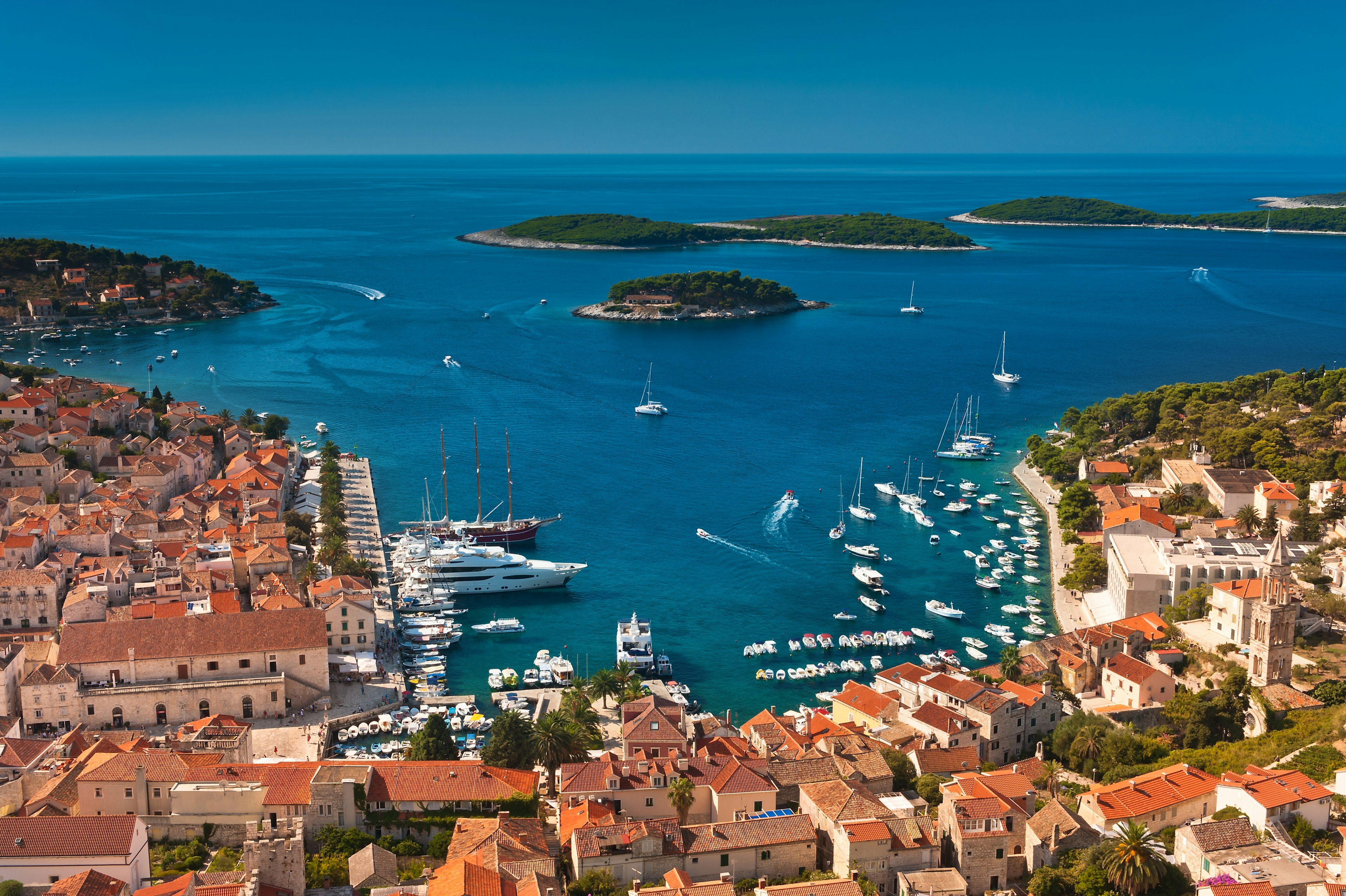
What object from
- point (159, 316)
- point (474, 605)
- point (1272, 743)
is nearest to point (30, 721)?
point (474, 605)

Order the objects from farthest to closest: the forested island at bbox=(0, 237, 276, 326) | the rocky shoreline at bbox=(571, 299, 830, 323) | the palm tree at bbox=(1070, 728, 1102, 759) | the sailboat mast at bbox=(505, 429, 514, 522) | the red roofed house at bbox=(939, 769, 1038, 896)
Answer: the rocky shoreline at bbox=(571, 299, 830, 323) → the forested island at bbox=(0, 237, 276, 326) → the sailboat mast at bbox=(505, 429, 514, 522) → the palm tree at bbox=(1070, 728, 1102, 759) → the red roofed house at bbox=(939, 769, 1038, 896)

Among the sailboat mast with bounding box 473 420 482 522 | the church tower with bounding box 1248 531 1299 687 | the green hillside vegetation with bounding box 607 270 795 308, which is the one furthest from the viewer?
the green hillside vegetation with bounding box 607 270 795 308

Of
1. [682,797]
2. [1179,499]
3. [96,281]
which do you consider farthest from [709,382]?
[682,797]

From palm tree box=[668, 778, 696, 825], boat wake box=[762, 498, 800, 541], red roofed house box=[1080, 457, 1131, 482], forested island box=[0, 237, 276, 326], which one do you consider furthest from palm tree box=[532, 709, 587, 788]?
forested island box=[0, 237, 276, 326]

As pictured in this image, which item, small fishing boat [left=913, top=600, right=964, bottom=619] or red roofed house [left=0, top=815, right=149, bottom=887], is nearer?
red roofed house [left=0, top=815, right=149, bottom=887]

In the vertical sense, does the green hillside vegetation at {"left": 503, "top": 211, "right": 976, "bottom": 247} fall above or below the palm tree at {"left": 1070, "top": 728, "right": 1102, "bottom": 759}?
above

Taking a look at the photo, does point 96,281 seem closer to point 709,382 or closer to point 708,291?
point 708,291

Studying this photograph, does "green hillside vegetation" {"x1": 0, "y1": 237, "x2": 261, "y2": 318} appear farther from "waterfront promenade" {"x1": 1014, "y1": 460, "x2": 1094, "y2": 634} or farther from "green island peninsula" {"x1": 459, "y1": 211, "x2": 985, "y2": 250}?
"waterfront promenade" {"x1": 1014, "y1": 460, "x2": 1094, "y2": 634}

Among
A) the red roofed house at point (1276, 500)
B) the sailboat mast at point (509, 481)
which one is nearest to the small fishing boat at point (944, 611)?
the red roofed house at point (1276, 500)

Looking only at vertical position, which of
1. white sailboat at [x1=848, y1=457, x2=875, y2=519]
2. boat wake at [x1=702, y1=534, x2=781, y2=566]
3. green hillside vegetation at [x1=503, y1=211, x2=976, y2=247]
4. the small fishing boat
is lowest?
the small fishing boat
